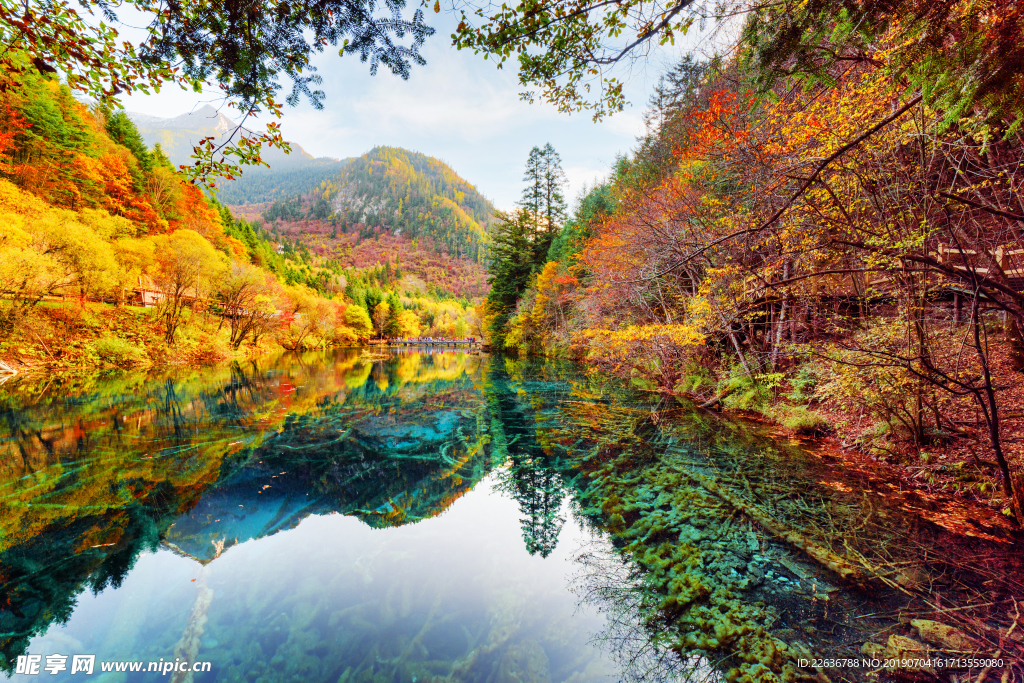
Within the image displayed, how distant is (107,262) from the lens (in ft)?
50.8

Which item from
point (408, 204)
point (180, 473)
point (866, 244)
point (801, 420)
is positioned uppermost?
point (408, 204)

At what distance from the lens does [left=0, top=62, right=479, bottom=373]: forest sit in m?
14.0

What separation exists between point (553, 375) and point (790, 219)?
44.3 ft

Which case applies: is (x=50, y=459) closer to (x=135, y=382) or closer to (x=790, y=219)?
(x=135, y=382)

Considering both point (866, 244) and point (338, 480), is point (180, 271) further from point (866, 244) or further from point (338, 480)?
point (866, 244)

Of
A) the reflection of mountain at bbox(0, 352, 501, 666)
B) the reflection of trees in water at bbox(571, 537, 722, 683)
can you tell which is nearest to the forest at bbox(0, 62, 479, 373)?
the reflection of mountain at bbox(0, 352, 501, 666)

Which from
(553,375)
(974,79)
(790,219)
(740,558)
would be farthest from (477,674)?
→ (553,375)

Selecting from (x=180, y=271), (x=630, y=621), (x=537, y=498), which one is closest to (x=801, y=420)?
(x=537, y=498)

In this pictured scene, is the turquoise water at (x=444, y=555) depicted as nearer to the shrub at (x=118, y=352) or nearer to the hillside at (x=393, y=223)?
the shrub at (x=118, y=352)

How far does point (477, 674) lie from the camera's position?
2.51 meters

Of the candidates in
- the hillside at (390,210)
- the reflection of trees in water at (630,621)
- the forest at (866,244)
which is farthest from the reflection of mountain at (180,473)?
the hillside at (390,210)

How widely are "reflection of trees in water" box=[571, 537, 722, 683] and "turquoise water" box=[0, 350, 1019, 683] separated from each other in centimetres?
2

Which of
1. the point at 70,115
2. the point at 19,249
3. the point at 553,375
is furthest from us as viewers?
the point at 70,115

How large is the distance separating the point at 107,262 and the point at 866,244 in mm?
25273
